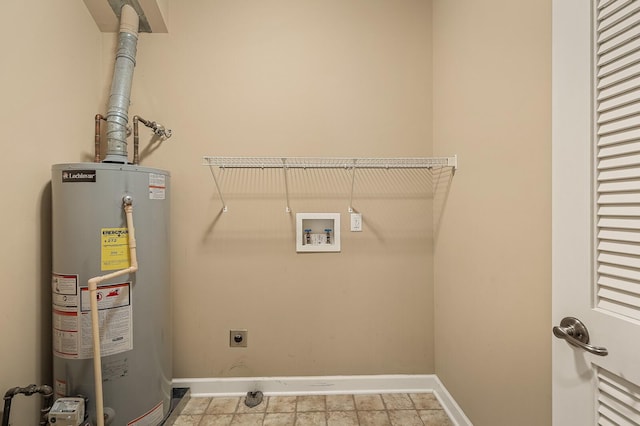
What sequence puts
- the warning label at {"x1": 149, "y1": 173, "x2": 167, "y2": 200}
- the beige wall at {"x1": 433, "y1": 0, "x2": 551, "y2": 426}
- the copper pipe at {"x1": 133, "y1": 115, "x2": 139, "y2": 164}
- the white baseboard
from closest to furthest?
the beige wall at {"x1": 433, "y1": 0, "x2": 551, "y2": 426}, the warning label at {"x1": 149, "y1": 173, "x2": 167, "y2": 200}, the copper pipe at {"x1": 133, "y1": 115, "x2": 139, "y2": 164}, the white baseboard

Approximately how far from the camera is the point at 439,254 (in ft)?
5.58

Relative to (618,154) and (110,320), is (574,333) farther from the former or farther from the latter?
(110,320)

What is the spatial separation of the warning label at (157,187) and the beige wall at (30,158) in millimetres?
497

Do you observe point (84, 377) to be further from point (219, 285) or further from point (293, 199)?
point (293, 199)

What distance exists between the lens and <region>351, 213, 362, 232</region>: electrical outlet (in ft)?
5.77

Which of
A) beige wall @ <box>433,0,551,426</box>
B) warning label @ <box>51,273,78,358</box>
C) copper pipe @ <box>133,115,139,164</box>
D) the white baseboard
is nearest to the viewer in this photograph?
beige wall @ <box>433,0,551,426</box>

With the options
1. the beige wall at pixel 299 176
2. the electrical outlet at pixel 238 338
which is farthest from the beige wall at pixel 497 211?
the electrical outlet at pixel 238 338

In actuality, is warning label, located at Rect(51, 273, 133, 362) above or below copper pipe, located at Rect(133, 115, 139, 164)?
below

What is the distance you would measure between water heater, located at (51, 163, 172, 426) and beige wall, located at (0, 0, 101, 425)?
0.12 meters

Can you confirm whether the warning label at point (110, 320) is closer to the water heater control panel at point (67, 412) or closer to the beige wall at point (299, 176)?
the water heater control panel at point (67, 412)

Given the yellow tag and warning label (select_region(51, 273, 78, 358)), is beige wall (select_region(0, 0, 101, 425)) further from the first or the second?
the yellow tag

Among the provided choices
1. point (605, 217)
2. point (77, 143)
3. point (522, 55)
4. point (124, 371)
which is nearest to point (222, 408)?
point (124, 371)

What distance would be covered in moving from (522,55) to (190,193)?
1844 mm

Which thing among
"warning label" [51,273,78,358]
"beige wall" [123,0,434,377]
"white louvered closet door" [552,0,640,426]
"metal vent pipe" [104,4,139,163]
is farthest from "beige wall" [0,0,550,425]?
"white louvered closet door" [552,0,640,426]
